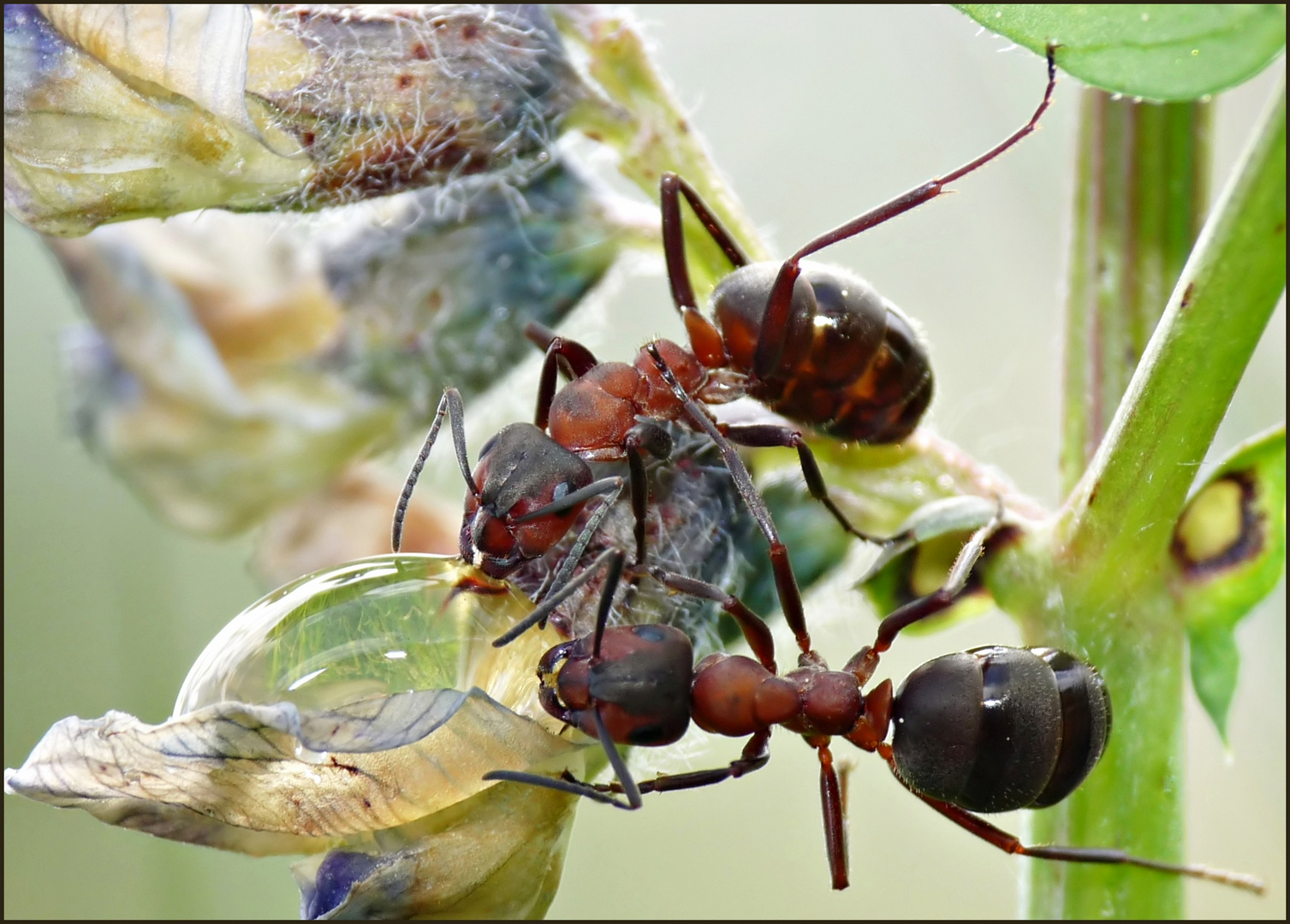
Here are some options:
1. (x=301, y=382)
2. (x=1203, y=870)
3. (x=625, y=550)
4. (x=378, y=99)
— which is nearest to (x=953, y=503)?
(x=625, y=550)

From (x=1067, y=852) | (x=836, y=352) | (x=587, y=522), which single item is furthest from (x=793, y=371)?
(x=1067, y=852)

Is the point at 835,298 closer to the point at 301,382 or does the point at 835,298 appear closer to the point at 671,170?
the point at 671,170

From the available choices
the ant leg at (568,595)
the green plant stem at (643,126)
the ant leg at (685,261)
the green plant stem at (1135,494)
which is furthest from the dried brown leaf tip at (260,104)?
the green plant stem at (1135,494)

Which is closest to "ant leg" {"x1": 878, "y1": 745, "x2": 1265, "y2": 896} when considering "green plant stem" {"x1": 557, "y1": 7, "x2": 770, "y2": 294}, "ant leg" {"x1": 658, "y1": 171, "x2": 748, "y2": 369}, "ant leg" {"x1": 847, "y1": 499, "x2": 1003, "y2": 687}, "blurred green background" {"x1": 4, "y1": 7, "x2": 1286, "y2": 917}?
→ "ant leg" {"x1": 847, "y1": 499, "x2": 1003, "y2": 687}

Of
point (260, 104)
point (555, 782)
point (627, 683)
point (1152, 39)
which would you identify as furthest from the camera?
point (260, 104)

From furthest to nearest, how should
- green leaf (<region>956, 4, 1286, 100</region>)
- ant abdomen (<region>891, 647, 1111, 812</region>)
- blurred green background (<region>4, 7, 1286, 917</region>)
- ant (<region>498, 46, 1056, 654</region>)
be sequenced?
1. blurred green background (<region>4, 7, 1286, 917</region>)
2. ant (<region>498, 46, 1056, 654</region>)
3. ant abdomen (<region>891, 647, 1111, 812</region>)
4. green leaf (<region>956, 4, 1286, 100</region>)

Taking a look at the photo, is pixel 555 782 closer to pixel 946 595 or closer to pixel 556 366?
pixel 946 595

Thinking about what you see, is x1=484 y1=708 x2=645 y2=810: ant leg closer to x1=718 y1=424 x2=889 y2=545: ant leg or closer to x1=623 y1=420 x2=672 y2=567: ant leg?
x1=623 y1=420 x2=672 y2=567: ant leg
